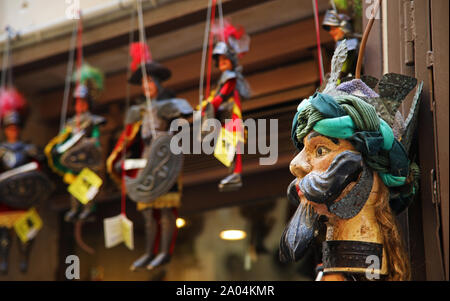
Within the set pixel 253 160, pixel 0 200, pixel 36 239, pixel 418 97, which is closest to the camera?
pixel 418 97

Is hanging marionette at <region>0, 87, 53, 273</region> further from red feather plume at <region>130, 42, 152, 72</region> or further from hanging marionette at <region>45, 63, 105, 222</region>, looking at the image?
red feather plume at <region>130, 42, 152, 72</region>

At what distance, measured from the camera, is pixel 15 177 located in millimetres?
6598

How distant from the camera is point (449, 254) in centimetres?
345

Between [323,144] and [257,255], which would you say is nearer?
[323,144]

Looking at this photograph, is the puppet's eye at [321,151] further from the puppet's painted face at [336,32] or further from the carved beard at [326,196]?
the puppet's painted face at [336,32]

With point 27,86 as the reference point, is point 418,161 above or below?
below

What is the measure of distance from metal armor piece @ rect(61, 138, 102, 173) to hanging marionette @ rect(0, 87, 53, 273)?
47cm

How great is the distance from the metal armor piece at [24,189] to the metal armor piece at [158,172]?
4.10ft

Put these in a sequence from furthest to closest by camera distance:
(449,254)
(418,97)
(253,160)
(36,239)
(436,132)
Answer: (36,239)
(253,160)
(418,97)
(436,132)
(449,254)

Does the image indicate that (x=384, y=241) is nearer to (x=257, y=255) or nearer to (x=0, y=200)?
(x=257, y=255)

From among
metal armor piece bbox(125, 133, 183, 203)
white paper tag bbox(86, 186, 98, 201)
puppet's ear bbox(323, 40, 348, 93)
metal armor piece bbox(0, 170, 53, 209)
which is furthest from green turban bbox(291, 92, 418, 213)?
metal armor piece bbox(0, 170, 53, 209)

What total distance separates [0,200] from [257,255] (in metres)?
1.67

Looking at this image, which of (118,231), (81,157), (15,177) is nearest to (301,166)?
(118,231)

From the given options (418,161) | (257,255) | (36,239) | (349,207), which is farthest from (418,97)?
(36,239)
